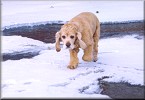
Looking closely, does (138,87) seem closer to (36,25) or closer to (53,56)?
(53,56)

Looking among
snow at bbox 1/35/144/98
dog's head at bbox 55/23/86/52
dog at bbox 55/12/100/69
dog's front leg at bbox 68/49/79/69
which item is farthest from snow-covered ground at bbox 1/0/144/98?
dog's head at bbox 55/23/86/52

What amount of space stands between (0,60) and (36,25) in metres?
4.97

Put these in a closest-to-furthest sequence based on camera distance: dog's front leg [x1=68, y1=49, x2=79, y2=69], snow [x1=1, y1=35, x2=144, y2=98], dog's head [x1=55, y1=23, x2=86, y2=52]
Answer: snow [x1=1, y1=35, x2=144, y2=98] → dog's head [x1=55, y1=23, x2=86, y2=52] → dog's front leg [x1=68, y1=49, x2=79, y2=69]

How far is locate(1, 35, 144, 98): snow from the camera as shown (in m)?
6.21

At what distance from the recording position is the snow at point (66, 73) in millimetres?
6211

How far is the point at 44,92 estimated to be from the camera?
20.0ft

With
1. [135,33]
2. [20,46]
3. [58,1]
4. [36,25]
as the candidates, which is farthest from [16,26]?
[58,1]

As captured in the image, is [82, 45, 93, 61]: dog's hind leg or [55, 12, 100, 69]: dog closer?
[55, 12, 100, 69]: dog

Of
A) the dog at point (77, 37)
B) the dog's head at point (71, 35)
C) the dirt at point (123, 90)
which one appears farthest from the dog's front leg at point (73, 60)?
the dirt at point (123, 90)

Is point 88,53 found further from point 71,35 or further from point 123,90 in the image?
point 123,90

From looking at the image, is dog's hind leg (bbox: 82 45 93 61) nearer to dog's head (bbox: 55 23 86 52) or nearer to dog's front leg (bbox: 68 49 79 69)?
dog's front leg (bbox: 68 49 79 69)

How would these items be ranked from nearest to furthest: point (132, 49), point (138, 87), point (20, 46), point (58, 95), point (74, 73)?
1. point (58, 95)
2. point (138, 87)
3. point (74, 73)
4. point (132, 49)
5. point (20, 46)

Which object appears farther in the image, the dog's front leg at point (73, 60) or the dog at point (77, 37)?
the dog's front leg at point (73, 60)

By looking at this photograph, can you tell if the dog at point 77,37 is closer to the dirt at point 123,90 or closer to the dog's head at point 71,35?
the dog's head at point 71,35
